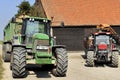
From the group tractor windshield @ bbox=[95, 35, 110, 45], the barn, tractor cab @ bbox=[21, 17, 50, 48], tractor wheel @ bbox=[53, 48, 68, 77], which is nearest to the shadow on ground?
tractor wheel @ bbox=[53, 48, 68, 77]

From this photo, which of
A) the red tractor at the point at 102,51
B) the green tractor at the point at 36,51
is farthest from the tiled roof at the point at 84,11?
the green tractor at the point at 36,51

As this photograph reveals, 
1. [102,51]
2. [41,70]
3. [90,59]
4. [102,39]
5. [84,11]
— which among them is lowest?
[41,70]

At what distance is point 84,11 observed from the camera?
40.9 m

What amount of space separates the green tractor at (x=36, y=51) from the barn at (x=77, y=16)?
1653 cm

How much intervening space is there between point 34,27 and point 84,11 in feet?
70.0

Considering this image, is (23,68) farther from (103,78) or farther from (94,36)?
(94,36)

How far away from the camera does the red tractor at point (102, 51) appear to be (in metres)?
23.0

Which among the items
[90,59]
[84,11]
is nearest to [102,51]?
[90,59]

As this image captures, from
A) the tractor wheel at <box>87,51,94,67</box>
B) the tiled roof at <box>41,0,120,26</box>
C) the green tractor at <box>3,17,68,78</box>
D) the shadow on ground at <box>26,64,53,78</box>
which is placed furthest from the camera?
the tiled roof at <box>41,0,120,26</box>

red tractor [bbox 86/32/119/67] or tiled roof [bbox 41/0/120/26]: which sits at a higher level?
tiled roof [bbox 41/0/120/26]

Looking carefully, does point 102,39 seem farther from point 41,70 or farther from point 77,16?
point 77,16

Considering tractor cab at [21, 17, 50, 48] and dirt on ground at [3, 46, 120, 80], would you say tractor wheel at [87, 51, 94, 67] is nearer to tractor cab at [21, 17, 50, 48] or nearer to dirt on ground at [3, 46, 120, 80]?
dirt on ground at [3, 46, 120, 80]

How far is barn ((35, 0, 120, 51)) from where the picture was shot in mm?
38531

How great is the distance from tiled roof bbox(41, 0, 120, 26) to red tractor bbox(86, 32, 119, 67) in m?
13.9
